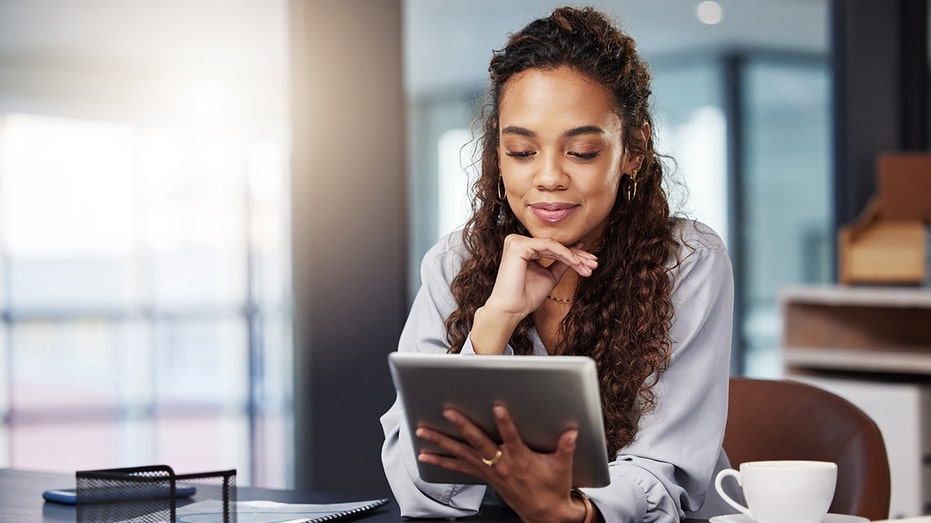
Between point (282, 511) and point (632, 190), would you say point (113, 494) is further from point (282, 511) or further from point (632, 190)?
point (632, 190)

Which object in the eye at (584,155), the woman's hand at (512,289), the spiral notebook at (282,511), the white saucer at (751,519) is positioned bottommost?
the spiral notebook at (282,511)

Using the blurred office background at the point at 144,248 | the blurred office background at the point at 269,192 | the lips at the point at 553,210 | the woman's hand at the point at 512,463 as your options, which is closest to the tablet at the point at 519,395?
the woman's hand at the point at 512,463

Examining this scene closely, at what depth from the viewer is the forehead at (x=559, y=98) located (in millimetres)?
1376

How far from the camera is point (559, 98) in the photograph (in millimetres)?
1382

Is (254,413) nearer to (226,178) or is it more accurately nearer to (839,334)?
(226,178)

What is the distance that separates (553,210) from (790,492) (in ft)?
1.60

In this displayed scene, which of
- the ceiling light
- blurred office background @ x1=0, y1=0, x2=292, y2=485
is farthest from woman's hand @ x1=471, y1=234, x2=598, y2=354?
blurred office background @ x1=0, y1=0, x2=292, y2=485

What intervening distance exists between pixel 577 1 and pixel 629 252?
83 cm

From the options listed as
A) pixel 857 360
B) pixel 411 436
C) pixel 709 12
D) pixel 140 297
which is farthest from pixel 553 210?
pixel 140 297

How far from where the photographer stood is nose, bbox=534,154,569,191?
136 centimetres

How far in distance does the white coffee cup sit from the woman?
0.18 metres

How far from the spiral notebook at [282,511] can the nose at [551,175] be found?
42cm

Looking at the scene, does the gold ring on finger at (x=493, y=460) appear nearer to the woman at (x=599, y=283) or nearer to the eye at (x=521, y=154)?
the woman at (x=599, y=283)

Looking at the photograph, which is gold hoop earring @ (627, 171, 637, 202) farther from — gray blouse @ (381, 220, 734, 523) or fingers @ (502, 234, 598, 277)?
fingers @ (502, 234, 598, 277)
